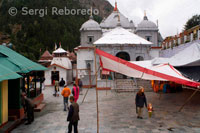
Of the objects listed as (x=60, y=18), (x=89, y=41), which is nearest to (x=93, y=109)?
(x=89, y=41)

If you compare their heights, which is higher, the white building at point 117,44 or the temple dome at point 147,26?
the temple dome at point 147,26

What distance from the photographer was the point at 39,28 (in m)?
86.1

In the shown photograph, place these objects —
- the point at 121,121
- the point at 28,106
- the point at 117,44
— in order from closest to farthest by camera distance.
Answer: the point at 28,106
the point at 121,121
the point at 117,44

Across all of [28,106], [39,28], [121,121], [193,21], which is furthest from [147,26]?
[39,28]

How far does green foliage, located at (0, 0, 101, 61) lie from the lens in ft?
263

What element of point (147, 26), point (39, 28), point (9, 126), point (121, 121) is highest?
point (39, 28)

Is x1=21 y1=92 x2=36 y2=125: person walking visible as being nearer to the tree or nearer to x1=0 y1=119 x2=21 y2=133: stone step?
x1=0 y1=119 x2=21 y2=133: stone step

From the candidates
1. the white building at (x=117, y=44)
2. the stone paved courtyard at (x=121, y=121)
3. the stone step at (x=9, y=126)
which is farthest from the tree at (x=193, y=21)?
the stone step at (x=9, y=126)

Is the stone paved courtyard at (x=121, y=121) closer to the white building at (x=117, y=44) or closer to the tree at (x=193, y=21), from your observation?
the white building at (x=117, y=44)

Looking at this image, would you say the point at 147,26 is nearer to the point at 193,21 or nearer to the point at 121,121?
the point at 193,21

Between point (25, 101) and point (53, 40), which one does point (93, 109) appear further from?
point (53, 40)

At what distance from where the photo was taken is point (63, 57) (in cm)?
3678

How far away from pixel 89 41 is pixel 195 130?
23768 mm

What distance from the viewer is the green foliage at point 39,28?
80.2 metres
